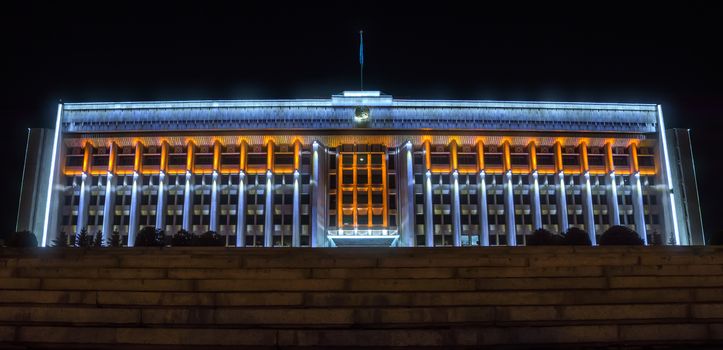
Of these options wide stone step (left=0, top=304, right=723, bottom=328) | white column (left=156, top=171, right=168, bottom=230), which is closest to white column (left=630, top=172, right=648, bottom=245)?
white column (left=156, top=171, right=168, bottom=230)

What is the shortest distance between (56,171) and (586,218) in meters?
48.7

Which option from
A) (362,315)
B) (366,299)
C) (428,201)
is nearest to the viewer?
(362,315)

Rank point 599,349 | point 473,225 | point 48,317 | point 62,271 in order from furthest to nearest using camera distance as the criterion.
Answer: point 473,225
point 62,271
point 48,317
point 599,349

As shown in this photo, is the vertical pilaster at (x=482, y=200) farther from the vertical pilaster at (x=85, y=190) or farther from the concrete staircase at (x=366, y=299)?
the concrete staircase at (x=366, y=299)

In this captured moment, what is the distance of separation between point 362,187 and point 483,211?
1114cm

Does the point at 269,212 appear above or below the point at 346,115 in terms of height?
below

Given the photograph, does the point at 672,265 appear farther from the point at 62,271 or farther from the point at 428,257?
the point at 62,271

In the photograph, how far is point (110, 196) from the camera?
188 ft

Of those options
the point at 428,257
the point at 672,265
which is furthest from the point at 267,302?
the point at 672,265

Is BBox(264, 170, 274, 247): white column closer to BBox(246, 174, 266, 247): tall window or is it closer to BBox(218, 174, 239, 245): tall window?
BBox(246, 174, 266, 247): tall window

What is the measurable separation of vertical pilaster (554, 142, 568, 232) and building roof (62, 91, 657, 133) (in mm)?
2457

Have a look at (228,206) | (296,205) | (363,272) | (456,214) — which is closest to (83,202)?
(228,206)

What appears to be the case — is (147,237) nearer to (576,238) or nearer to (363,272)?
(363,272)

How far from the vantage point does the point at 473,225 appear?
56.3 metres
